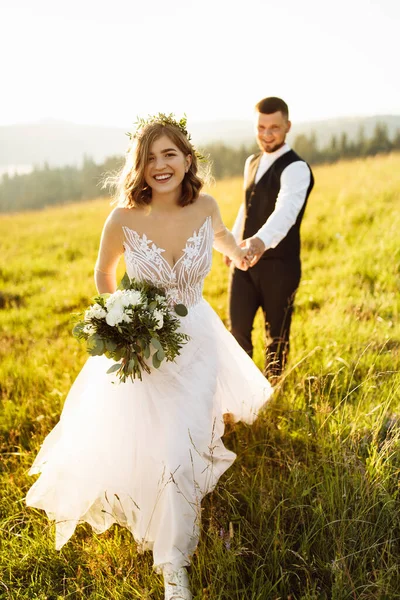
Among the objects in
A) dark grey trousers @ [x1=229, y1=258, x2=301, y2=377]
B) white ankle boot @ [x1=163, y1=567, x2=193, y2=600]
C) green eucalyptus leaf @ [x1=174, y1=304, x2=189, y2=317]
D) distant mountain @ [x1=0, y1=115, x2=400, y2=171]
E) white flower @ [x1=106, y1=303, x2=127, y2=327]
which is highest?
distant mountain @ [x1=0, y1=115, x2=400, y2=171]

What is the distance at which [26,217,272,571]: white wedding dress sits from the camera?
107 inches

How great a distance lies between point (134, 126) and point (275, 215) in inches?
61.4

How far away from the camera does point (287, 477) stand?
3.22m

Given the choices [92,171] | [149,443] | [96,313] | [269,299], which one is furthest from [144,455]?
[92,171]

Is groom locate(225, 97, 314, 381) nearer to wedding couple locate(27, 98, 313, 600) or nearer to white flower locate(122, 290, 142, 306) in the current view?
wedding couple locate(27, 98, 313, 600)

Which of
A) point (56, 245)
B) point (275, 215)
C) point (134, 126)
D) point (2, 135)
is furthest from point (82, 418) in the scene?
point (2, 135)

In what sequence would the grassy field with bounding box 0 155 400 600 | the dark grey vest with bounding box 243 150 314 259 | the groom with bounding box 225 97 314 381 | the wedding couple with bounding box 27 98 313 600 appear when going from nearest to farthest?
the grassy field with bounding box 0 155 400 600, the wedding couple with bounding box 27 98 313 600, the groom with bounding box 225 97 314 381, the dark grey vest with bounding box 243 150 314 259

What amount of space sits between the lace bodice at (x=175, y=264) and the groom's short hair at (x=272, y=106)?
4.89 feet

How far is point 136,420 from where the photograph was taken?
2.96 m

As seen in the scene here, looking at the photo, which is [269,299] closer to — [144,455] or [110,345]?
[144,455]

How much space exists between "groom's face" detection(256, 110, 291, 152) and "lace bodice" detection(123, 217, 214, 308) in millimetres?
1400

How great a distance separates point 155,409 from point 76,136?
1564 inches

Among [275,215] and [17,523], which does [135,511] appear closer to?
[17,523]

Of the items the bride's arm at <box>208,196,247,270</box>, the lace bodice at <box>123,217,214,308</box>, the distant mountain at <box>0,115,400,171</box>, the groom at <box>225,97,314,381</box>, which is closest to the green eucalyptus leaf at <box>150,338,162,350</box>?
the lace bodice at <box>123,217,214,308</box>
